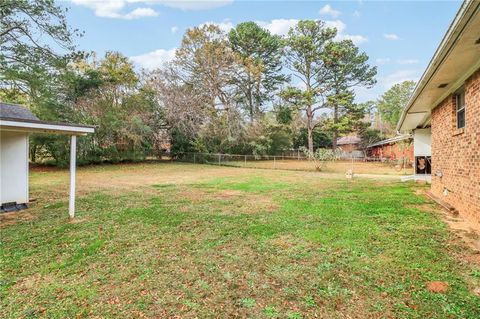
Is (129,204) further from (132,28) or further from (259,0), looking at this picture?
(132,28)

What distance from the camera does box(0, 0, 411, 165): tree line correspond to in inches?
498

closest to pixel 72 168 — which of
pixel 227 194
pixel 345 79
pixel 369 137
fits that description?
pixel 227 194

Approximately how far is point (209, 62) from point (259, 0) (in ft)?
41.5

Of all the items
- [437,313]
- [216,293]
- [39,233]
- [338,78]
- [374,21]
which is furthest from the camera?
[338,78]

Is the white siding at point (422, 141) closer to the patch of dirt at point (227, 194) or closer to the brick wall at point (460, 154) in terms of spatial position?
the brick wall at point (460, 154)

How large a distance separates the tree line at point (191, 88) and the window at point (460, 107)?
15.1 meters

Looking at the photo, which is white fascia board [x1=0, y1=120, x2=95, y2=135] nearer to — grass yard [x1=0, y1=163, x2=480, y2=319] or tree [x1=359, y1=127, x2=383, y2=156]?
grass yard [x1=0, y1=163, x2=480, y2=319]

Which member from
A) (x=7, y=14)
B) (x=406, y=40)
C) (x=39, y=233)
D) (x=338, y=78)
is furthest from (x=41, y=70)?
(x=338, y=78)

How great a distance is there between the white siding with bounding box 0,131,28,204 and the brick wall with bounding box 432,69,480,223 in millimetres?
9646

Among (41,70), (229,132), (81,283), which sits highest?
(41,70)

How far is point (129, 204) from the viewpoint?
7.19 m

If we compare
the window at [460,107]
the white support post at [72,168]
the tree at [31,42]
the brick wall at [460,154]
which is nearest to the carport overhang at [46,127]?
the white support post at [72,168]

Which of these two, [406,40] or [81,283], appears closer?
[81,283]

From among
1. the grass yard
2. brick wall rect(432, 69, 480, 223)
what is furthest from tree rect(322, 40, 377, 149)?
the grass yard
